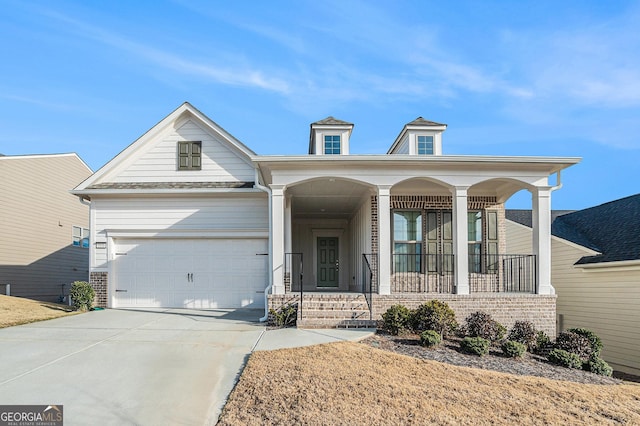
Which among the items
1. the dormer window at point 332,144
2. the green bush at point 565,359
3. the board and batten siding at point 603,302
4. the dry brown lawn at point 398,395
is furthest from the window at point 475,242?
the dry brown lawn at point 398,395

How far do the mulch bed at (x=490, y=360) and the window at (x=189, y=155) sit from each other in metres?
8.08

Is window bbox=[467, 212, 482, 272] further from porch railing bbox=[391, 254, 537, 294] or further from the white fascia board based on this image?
the white fascia board

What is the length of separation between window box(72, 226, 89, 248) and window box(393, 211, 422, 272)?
15.4 m

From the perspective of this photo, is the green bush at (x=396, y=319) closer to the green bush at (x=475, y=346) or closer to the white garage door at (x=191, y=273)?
the green bush at (x=475, y=346)

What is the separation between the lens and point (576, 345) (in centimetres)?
942

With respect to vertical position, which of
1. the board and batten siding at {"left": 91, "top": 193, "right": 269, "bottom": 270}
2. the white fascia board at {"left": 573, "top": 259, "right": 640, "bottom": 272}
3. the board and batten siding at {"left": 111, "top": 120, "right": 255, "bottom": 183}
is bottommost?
the white fascia board at {"left": 573, "top": 259, "right": 640, "bottom": 272}

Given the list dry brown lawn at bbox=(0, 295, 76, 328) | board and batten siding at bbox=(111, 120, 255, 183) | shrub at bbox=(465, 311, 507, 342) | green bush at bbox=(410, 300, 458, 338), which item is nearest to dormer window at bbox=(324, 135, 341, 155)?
board and batten siding at bbox=(111, 120, 255, 183)

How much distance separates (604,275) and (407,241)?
5.69 meters

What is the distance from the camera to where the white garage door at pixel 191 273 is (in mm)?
13945

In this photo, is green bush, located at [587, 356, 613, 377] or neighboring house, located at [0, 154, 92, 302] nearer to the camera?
green bush, located at [587, 356, 613, 377]

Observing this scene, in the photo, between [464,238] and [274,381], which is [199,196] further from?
[274,381]

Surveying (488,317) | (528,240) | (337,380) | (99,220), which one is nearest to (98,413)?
(337,380)

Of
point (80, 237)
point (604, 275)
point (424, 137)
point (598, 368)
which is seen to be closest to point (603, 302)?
Result: point (604, 275)

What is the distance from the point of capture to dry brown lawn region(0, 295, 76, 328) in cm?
1107
